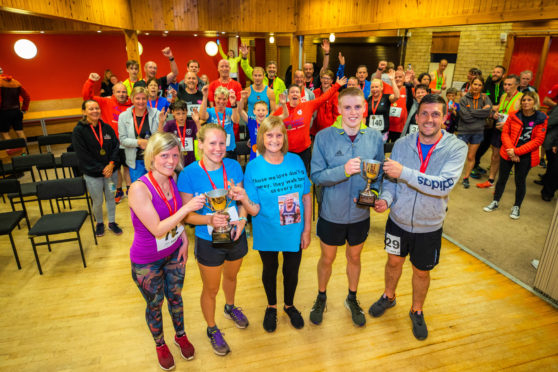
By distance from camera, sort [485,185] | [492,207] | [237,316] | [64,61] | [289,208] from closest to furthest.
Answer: [289,208]
[237,316]
[492,207]
[485,185]
[64,61]

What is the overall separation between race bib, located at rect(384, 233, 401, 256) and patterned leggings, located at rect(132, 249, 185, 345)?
5.19 ft

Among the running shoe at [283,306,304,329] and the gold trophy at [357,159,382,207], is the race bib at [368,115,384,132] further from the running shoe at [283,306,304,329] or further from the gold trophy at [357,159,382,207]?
the running shoe at [283,306,304,329]

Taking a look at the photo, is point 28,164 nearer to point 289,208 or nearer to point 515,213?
point 289,208

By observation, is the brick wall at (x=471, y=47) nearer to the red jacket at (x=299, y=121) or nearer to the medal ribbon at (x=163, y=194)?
the red jacket at (x=299, y=121)

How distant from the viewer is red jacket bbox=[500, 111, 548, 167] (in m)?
4.41

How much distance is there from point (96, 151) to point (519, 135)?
556 cm

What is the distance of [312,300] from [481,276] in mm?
1844

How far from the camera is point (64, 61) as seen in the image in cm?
1018

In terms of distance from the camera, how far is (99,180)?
4125 millimetres

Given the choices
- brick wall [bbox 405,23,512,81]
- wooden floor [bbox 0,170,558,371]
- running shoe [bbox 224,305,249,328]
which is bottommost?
wooden floor [bbox 0,170,558,371]

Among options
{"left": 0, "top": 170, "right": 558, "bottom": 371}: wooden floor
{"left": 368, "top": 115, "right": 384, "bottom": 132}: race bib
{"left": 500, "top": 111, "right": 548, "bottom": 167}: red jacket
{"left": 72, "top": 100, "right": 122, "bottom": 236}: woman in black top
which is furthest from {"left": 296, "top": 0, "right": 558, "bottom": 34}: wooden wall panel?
{"left": 72, "top": 100, "right": 122, "bottom": 236}: woman in black top

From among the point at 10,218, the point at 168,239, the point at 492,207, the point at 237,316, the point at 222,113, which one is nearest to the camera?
the point at 168,239

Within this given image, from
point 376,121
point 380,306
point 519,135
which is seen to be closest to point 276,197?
point 380,306

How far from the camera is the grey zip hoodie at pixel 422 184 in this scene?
2.18 metres
